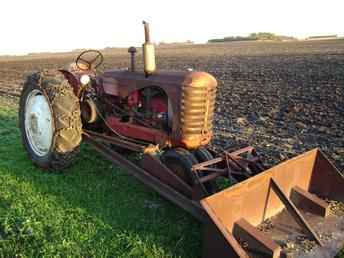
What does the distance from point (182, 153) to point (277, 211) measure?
3.92 ft

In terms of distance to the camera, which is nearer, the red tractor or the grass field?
the grass field

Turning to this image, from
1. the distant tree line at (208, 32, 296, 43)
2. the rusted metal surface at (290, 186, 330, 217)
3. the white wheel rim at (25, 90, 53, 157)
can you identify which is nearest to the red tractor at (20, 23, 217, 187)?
the white wheel rim at (25, 90, 53, 157)

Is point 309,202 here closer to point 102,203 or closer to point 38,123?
point 102,203

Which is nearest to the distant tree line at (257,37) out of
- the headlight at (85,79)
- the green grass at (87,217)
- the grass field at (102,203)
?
the grass field at (102,203)

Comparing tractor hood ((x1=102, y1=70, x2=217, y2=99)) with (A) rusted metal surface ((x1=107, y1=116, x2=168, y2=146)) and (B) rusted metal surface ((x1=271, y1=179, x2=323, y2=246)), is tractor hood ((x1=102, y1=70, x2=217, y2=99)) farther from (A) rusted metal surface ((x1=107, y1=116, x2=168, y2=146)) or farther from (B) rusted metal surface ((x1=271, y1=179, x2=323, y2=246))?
(B) rusted metal surface ((x1=271, y1=179, x2=323, y2=246))

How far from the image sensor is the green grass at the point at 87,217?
3193 mm

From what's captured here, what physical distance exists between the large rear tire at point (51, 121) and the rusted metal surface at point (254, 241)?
8.35 feet

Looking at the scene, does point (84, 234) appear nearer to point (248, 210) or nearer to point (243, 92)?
point (248, 210)

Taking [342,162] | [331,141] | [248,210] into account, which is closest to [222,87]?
[331,141]

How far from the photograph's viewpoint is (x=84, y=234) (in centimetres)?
341

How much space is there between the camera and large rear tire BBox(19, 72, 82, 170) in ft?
14.9

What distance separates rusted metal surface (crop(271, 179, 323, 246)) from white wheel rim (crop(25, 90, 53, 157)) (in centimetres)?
302

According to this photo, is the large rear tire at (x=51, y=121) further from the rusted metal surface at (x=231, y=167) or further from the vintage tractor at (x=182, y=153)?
the rusted metal surface at (x=231, y=167)

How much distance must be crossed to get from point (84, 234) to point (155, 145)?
1418 mm
